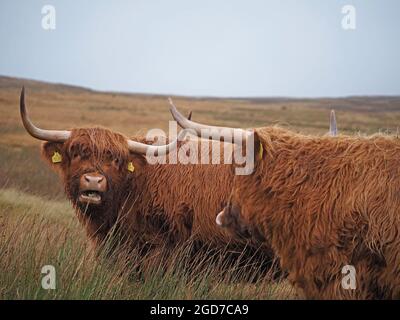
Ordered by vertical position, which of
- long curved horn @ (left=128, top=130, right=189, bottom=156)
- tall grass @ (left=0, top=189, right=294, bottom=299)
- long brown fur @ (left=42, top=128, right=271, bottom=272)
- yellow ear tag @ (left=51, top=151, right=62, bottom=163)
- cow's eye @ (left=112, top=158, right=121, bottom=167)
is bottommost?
tall grass @ (left=0, top=189, right=294, bottom=299)

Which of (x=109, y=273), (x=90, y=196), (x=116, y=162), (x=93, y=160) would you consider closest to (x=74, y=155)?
(x=93, y=160)

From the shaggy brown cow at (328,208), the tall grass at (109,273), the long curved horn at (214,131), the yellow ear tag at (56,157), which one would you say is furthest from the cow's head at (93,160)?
the shaggy brown cow at (328,208)

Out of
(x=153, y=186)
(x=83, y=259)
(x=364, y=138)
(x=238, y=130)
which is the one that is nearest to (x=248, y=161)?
(x=238, y=130)

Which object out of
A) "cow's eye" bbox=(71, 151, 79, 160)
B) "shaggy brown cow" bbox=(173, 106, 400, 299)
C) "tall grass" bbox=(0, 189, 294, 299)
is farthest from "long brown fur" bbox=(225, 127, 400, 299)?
"cow's eye" bbox=(71, 151, 79, 160)

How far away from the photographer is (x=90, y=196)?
4910 millimetres

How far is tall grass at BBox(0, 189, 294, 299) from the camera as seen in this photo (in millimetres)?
3648

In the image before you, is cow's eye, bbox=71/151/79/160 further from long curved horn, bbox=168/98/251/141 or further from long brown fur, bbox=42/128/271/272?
long curved horn, bbox=168/98/251/141

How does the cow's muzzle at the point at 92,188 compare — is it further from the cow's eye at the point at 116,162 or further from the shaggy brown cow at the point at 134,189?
the cow's eye at the point at 116,162

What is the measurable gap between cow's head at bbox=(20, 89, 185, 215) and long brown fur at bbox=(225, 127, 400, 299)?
1.50 metres

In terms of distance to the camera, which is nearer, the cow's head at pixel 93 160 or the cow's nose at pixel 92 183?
the cow's nose at pixel 92 183

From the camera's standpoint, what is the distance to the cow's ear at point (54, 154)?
536 centimetres

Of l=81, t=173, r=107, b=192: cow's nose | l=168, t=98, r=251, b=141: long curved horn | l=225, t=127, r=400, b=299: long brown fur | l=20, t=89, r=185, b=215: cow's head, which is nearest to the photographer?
l=225, t=127, r=400, b=299: long brown fur

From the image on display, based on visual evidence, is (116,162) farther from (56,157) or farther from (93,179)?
(56,157)
